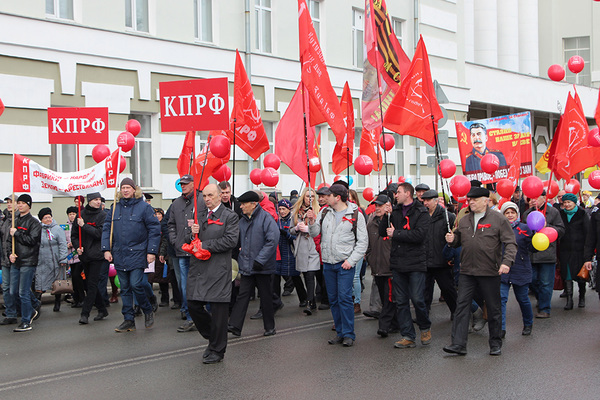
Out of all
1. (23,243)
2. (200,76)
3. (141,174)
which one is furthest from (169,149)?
(23,243)

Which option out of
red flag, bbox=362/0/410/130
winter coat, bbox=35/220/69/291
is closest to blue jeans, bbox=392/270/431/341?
red flag, bbox=362/0/410/130

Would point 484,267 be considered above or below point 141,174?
below

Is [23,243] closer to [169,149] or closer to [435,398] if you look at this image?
[435,398]

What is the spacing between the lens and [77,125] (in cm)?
1300

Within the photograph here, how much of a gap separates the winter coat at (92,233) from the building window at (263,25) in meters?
10.0

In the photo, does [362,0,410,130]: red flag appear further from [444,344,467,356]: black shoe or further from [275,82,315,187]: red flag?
[444,344,467,356]: black shoe

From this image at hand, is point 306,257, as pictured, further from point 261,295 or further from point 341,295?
point 341,295

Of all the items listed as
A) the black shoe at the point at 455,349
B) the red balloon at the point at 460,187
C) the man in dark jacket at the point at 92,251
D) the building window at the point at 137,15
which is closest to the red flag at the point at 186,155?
the man in dark jacket at the point at 92,251

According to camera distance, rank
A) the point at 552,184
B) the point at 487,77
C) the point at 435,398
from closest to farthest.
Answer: the point at 435,398
the point at 552,184
the point at 487,77

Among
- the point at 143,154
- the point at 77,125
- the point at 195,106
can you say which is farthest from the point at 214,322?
the point at 143,154

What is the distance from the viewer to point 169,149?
18281 mm

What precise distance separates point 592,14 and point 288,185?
23379 mm

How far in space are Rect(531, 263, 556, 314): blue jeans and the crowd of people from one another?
0.02 m

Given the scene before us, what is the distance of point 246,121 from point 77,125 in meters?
2.79
